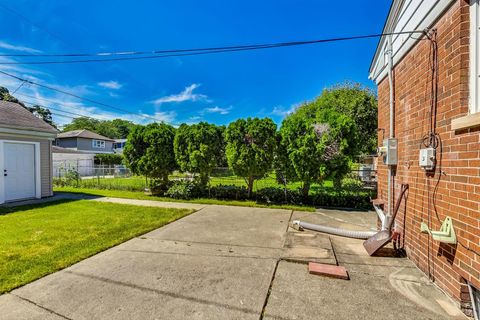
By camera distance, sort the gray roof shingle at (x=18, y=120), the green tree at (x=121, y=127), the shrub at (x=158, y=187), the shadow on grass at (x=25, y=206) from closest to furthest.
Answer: the shadow on grass at (x=25, y=206), the gray roof shingle at (x=18, y=120), the shrub at (x=158, y=187), the green tree at (x=121, y=127)

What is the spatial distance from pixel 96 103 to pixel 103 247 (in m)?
22.8

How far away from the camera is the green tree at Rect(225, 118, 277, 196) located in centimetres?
802

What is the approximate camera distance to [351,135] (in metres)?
7.46

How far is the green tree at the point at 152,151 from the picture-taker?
379 inches

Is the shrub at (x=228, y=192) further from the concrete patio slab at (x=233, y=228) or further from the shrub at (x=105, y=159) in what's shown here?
the shrub at (x=105, y=159)

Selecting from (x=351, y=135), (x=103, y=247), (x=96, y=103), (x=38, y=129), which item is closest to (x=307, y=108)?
(x=351, y=135)

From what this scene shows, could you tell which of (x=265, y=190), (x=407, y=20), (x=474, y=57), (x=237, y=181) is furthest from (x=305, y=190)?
(x=474, y=57)

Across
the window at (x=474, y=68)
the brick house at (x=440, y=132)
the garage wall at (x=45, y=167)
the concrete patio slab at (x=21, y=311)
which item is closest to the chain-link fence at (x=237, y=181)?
the garage wall at (x=45, y=167)

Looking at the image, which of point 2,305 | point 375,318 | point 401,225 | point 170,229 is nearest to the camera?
point 375,318

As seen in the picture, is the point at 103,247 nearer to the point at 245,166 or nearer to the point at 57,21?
the point at 245,166

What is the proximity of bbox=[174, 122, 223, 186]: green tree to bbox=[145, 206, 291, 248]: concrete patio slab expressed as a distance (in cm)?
208

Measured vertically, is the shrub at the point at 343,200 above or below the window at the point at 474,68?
below

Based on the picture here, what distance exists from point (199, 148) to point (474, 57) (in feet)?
25.0

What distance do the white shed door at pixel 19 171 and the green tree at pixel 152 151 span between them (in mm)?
3380
